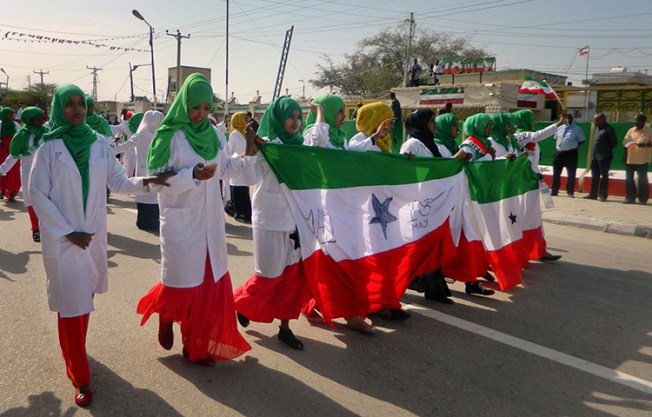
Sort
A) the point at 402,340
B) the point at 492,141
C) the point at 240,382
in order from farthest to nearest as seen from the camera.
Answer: the point at 492,141
the point at 402,340
the point at 240,382

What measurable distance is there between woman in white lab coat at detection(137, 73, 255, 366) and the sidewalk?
7746mm

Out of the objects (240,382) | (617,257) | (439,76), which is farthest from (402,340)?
(439,76)

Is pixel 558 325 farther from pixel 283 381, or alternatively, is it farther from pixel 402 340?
pixel 283 381

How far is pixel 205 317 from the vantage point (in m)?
3.70

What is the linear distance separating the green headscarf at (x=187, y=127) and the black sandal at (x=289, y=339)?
1.44 meters

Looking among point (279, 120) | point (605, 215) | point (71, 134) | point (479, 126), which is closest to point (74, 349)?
point (71, 134)

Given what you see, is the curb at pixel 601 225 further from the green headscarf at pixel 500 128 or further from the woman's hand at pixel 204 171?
the woman's hand at pixel 204 171

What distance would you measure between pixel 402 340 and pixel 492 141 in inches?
126

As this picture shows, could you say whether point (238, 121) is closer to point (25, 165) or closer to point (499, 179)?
point (25, 165)

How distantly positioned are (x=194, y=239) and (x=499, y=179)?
3.66m

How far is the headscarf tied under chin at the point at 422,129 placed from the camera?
17.5ft

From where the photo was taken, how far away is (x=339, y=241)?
440cm

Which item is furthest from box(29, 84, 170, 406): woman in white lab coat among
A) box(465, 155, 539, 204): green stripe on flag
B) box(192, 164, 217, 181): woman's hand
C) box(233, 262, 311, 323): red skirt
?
box(465, 155, 539, 204): green stripe on flag

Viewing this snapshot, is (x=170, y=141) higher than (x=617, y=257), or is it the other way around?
(x=170, y=141)
